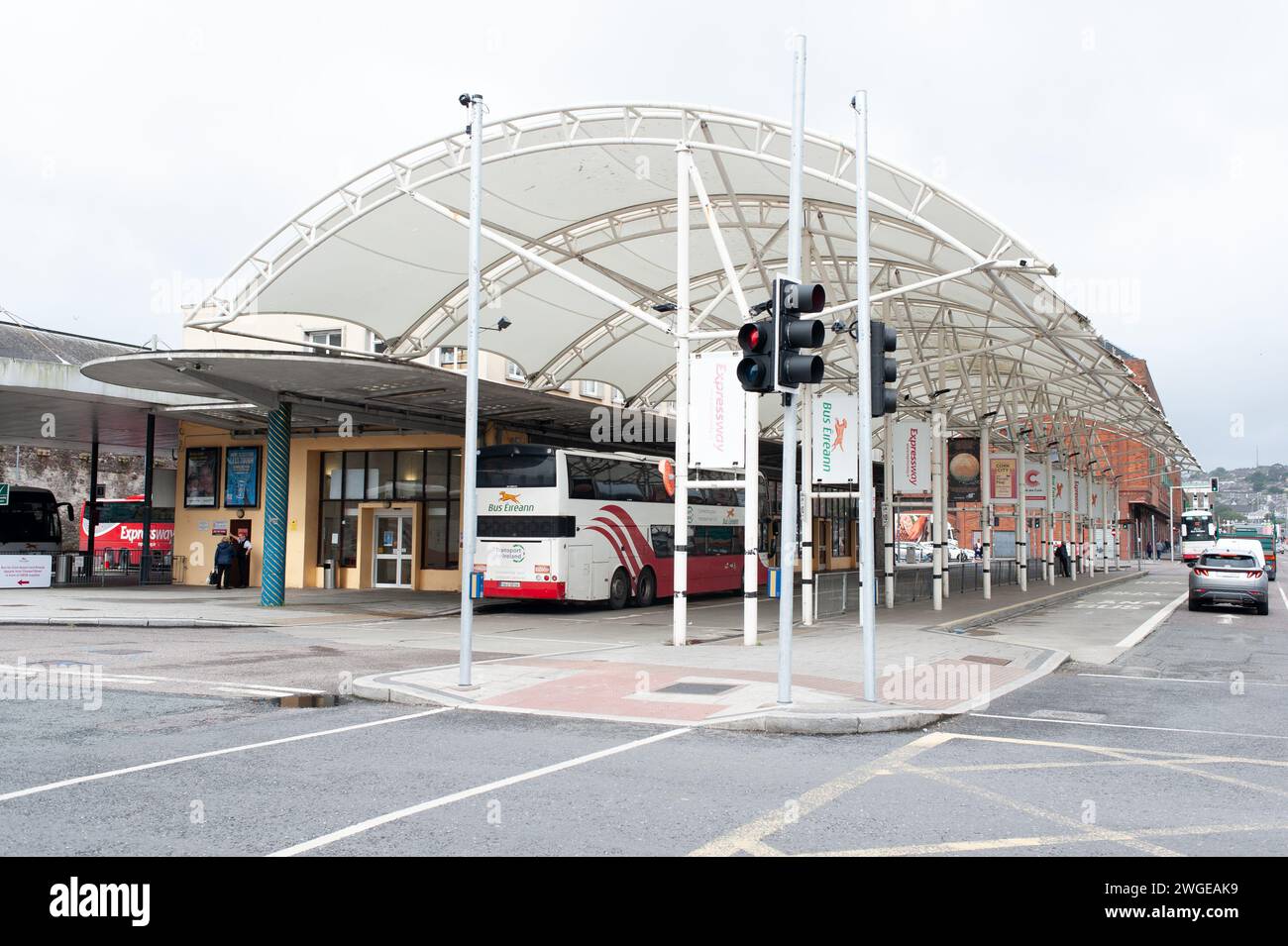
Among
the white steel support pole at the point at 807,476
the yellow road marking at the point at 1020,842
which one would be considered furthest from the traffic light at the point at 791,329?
the white steel support pole at the point at 807,476

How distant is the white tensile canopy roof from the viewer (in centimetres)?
1770

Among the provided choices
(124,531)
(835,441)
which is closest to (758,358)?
(835,441)

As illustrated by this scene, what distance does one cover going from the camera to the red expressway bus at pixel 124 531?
141 feet

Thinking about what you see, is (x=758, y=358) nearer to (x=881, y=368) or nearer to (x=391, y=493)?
(x=881, y=368)

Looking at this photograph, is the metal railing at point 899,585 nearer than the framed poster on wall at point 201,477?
Yes

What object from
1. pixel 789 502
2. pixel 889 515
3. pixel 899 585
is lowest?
pixel 899 585

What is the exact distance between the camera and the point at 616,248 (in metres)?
24.0

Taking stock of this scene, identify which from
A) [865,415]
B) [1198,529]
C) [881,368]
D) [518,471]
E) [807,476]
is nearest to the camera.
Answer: [881,368]

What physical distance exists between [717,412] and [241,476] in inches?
847

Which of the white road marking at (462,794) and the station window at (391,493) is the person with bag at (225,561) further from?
the white road marking at (462,794)

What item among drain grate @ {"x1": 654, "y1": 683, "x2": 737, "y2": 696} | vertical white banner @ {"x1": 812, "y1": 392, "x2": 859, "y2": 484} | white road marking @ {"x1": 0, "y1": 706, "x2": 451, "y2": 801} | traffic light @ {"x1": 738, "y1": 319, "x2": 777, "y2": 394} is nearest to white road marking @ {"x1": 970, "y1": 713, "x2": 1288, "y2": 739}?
drain grate @ {"x1": 654, "y1": 683, "x2": 737, "y2": 696}

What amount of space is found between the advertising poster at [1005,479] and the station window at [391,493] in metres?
18.1

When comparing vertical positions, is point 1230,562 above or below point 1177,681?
above

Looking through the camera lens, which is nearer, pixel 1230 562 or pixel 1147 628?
pixel 1147 628
